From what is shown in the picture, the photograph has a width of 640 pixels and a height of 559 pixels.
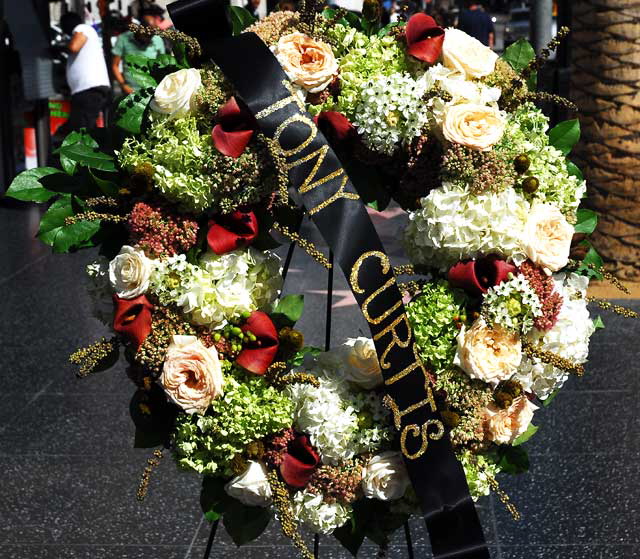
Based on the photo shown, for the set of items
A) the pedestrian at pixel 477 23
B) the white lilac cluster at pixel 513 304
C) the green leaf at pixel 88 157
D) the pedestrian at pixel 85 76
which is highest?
the green leaf at pixel 88 157

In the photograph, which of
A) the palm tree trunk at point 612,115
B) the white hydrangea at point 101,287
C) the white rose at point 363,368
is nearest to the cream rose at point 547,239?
the white rose at point 363,368

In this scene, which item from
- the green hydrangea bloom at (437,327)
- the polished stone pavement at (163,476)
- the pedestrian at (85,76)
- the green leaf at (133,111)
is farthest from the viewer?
the pedestrian at (85,76)

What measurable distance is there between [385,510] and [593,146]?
4984 millimetres

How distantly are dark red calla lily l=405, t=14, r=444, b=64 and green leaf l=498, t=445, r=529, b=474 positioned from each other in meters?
1.06

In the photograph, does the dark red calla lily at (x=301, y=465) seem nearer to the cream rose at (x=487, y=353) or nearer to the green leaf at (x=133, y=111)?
the cream rose at (x=487, y=353)

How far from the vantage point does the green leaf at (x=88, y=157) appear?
3053mm

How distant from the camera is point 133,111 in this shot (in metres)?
3.03

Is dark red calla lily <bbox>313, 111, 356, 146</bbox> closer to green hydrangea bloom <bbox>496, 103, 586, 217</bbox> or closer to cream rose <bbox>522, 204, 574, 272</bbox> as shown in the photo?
green hydrangea bloom <bbox>496, 103, 586, 217</bbox>

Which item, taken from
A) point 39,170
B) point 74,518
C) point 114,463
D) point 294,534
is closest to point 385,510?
point 294,534

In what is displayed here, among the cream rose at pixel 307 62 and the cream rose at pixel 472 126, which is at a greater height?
the cream rose at pixel 307 62

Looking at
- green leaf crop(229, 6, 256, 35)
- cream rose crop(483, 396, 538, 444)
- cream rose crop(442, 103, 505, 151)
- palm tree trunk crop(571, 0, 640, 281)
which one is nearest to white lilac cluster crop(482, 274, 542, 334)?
cream rose crop(483, 396, 538, 444)

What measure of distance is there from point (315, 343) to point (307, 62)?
3.58 meters

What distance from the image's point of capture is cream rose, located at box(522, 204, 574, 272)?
2.89 metres

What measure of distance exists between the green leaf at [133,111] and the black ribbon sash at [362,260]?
1.02 feet
